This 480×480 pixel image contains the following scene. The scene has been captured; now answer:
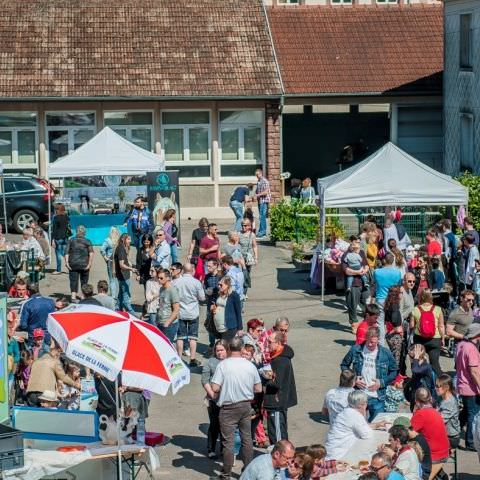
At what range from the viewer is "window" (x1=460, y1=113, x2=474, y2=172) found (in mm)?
33159

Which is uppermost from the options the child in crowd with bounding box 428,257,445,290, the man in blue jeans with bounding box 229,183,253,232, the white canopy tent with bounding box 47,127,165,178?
the white canopy tent with bounding box 47,127,165,178

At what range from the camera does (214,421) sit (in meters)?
14.9

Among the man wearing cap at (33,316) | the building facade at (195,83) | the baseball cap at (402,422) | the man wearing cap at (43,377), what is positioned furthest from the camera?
the building facade at (195,83)

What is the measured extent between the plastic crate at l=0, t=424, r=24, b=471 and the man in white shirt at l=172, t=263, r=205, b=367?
7.44 meters

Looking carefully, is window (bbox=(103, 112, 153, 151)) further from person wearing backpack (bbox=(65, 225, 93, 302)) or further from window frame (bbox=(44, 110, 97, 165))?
person wearing backpack (bbox=(65, 225, 93, 302))

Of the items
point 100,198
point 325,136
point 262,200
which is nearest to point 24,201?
point 100,198

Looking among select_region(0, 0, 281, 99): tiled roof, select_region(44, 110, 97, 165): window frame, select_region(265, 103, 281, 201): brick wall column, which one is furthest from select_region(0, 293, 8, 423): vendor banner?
select_region(265, 103, 281, 201): brick wall column

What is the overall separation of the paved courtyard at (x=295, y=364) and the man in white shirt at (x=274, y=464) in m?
2.56

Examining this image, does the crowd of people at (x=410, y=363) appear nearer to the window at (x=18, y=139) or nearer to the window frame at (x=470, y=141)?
the window frame at (x=470, y=141)

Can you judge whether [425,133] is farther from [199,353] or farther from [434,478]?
[434,478]

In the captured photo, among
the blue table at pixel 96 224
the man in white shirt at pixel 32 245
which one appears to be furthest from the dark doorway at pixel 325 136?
the man in white shirt at pixel 32 245

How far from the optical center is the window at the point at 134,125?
112ft

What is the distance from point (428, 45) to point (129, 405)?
25463 millimetres

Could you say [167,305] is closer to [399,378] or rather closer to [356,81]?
[399,378]
